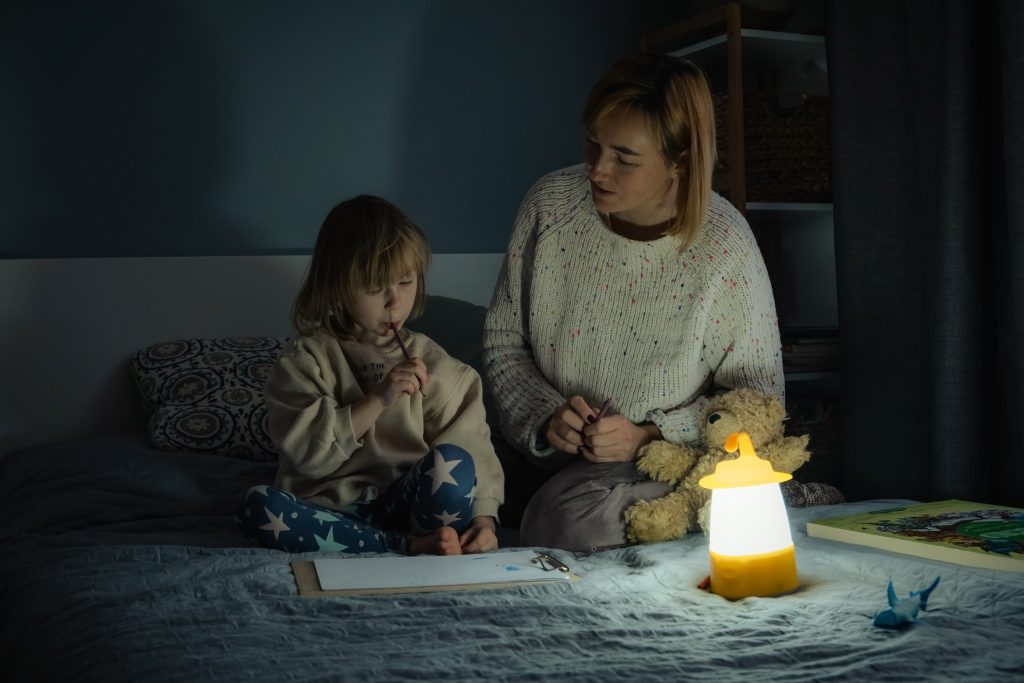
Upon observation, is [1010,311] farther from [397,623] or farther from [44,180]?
[44,180]

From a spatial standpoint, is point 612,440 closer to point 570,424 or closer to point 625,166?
point 570,424

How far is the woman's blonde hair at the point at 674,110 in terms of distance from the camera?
1.65 meters

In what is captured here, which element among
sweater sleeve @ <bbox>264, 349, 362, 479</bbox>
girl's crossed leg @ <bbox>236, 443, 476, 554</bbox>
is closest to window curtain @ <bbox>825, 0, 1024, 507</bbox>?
girl's crossed leg @ <bbox>236, 443, 476, 554</bbox>

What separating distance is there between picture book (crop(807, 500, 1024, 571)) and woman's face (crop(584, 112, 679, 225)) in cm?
57

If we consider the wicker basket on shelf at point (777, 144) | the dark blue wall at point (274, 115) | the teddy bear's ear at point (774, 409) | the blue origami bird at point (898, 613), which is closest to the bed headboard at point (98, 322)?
the dark blue wall at point (274, 115)

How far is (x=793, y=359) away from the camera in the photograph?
2.33 metres

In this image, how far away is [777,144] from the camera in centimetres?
246

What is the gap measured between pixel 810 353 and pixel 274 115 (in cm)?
128

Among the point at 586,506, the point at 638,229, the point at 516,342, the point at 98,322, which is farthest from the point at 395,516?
the point at 98,322

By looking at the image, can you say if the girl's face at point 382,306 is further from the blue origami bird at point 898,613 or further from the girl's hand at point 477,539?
the blue origami bird at point 898,613

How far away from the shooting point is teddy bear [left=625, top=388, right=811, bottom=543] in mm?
1490

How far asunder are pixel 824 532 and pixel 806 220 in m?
1.47

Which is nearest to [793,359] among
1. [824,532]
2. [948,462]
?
[948,462]

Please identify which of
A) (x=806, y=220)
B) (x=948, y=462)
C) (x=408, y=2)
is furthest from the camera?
(x=806, y=220)
